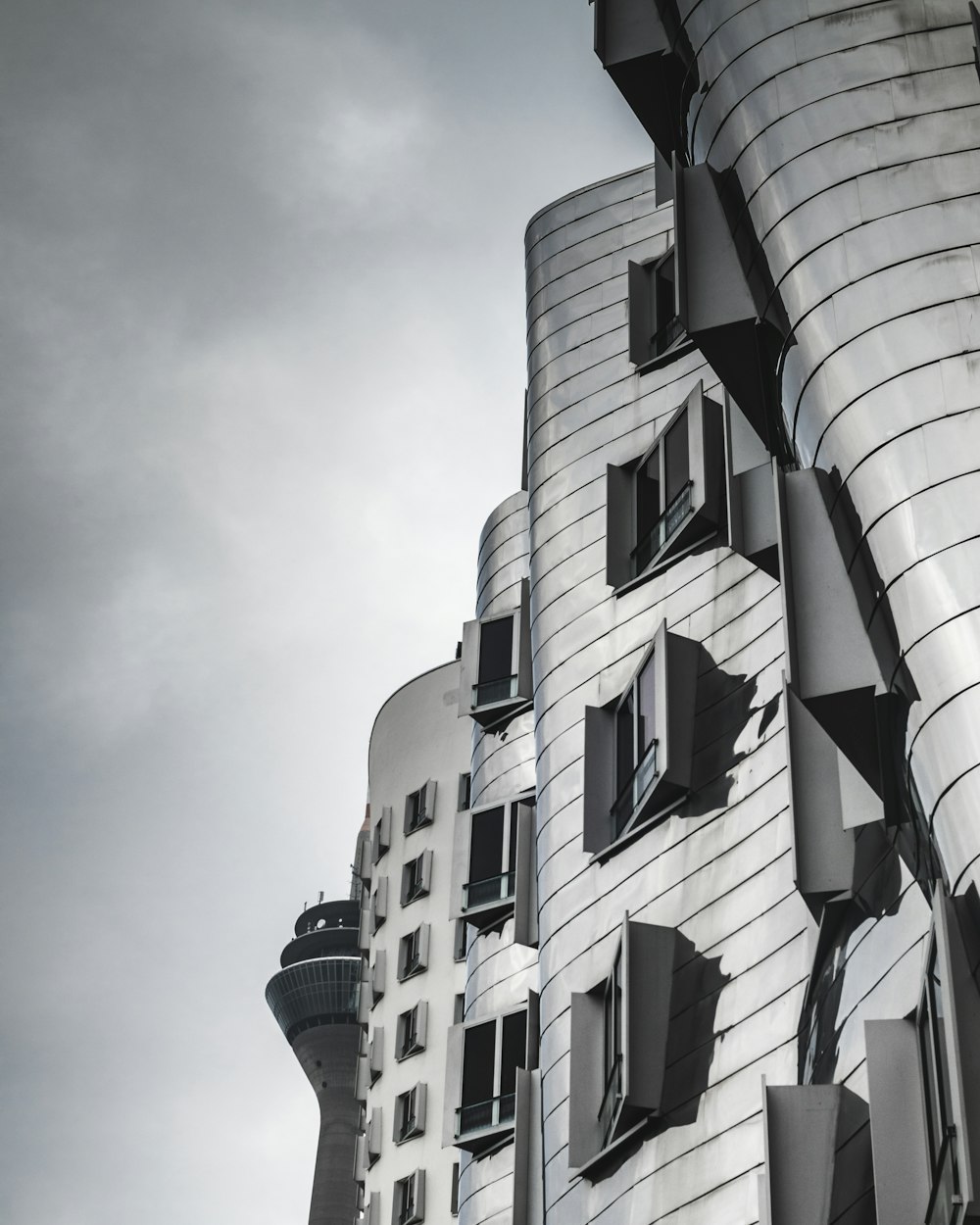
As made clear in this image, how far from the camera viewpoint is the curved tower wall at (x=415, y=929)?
103ft

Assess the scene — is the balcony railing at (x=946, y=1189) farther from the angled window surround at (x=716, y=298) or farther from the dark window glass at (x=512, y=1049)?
the dark window glass at (x=512, y=1049)

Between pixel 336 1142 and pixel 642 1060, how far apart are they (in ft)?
326

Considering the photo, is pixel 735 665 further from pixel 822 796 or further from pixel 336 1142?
pixel 336 1142

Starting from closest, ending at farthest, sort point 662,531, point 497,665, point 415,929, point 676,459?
point 662,531 < point 676,459 < point 497,665 < point 415,929

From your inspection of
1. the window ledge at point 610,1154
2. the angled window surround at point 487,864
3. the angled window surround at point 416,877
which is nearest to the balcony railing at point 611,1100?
the window ledge at point 610,1154

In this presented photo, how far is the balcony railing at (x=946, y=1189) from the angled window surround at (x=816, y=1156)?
3.13 feet

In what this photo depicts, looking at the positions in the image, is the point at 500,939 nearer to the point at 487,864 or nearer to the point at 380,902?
the point at 487,864

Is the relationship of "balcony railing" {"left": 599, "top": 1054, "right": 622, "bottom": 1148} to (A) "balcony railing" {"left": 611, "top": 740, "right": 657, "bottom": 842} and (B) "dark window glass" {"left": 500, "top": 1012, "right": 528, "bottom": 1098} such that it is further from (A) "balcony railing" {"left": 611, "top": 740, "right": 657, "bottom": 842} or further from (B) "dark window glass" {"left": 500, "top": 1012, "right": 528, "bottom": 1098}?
(B) "dark window glass" {"left": 500, "top": 1012, "right": 528, "bottom": 1098}

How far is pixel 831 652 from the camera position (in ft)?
35.7

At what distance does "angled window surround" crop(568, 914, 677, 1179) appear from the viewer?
42.0ft

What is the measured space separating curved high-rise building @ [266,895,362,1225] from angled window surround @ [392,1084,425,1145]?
3037 inches

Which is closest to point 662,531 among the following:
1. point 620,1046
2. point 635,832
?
point 635,832

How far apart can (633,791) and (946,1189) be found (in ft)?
21.9

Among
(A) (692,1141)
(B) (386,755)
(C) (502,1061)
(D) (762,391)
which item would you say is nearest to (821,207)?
(D) (762,391)
